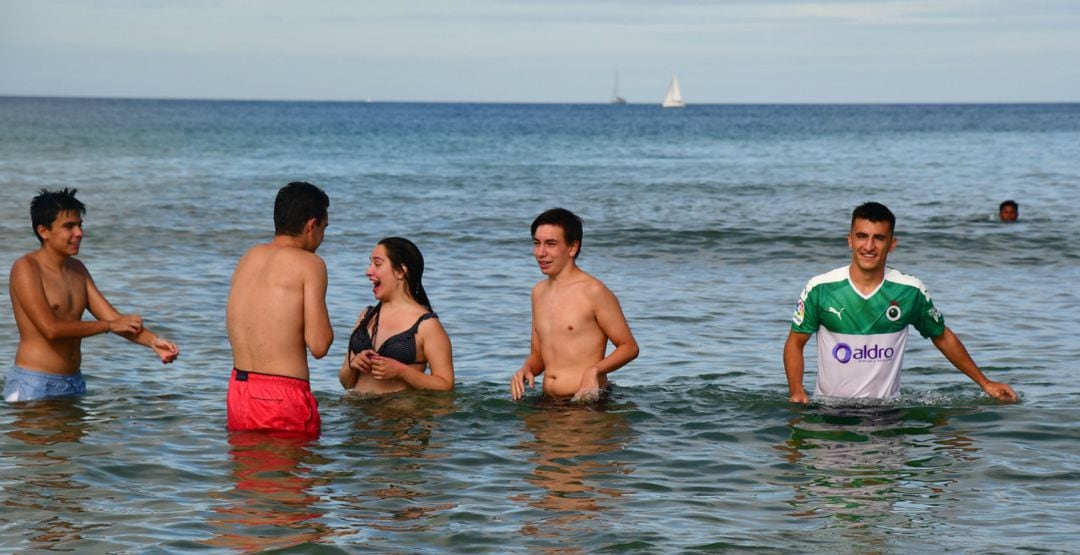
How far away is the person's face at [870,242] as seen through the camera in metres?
7.67

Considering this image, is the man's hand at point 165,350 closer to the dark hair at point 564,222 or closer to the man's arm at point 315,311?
the man's arm at point 315,311

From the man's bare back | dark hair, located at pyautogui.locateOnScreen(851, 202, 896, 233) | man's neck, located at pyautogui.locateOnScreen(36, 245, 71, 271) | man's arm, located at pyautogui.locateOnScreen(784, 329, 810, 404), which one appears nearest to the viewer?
the man's bare back

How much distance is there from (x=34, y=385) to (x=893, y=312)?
576cm

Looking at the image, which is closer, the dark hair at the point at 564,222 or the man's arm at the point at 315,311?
the man's arm at the point at 315,311

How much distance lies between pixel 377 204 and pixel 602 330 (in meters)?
23.5

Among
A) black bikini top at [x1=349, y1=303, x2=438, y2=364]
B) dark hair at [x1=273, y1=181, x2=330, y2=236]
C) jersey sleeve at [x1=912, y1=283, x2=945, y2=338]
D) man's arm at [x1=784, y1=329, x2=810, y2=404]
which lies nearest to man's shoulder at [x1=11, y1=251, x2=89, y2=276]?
dark hair at [x1=273, y1=181, x2=330, y2=236]

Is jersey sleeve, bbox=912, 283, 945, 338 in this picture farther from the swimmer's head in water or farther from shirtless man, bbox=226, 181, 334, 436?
the swimmer's head in water

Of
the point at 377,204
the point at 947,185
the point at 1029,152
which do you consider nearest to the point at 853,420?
the point at 377,204

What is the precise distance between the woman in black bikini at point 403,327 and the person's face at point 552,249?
2.70 feet

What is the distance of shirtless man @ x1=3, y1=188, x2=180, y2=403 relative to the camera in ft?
26.1

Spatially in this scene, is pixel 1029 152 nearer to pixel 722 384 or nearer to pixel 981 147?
pixel 981 147

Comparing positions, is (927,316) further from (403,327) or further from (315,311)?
(315,311)

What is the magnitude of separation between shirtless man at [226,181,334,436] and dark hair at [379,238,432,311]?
119cm

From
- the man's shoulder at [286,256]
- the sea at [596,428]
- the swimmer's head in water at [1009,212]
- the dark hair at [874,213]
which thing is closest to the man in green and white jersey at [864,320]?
the dark hair at [874,213]
